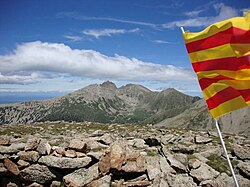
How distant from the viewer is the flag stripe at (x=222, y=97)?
12008 millimetres

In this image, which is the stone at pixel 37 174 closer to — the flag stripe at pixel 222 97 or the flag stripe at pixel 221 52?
the flag stripe at pixel 222 97

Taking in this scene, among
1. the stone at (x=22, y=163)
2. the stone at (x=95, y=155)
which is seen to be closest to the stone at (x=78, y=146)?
the stone at (x=95, y=155)

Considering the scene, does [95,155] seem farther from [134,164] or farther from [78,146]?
[134,164]

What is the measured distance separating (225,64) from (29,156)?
18256 mm

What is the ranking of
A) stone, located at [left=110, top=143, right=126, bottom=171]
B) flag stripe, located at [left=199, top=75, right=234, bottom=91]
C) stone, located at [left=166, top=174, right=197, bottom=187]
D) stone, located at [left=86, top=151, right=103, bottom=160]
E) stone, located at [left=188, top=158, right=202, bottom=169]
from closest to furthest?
flag stripe, located at [left=199, top=75, right=234, bottom=91] → stone, located at [left=166, top=174, right=197, bottom=187] → stone, located at [left=110, top=143, right=126, bottom=171] → stone, located at [left=188, top=158, right=202, bottom=169] → stone, located at [left=86, top=151, right=103, bottom=160]

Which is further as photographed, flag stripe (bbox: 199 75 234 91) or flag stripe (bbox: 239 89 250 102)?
flag stripe (bbox: 199 75 234 91)

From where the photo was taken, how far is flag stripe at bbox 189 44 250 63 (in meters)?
11.4

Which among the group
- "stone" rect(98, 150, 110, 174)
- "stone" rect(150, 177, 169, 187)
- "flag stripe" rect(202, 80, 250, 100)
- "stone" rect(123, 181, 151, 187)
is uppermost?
"flag stripe" rect(202, 80, 250, 100)

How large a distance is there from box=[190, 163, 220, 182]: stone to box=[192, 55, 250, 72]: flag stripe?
11564mm

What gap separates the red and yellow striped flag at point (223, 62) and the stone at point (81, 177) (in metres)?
13.0

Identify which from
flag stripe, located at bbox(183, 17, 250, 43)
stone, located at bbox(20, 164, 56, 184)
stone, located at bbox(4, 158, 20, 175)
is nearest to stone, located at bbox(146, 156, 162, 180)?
stone, located at bbox(20, 164, 56, 184)

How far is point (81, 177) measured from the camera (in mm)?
22219

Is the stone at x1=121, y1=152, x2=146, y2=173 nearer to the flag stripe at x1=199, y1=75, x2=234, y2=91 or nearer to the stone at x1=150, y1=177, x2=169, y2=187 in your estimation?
the stone at x1=150, y1=177, x2=169, y2=187

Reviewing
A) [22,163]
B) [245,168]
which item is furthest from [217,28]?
[22,163]
